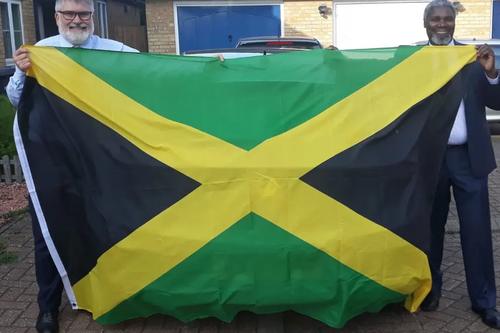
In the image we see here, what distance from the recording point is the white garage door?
15906 mm

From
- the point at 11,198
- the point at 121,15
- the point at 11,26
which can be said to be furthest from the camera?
the point at 121,15

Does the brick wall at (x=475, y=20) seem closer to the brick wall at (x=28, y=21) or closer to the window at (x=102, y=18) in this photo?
the window at (x=102, y=18)

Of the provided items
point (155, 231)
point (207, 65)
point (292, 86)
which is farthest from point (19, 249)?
point (292, 86)

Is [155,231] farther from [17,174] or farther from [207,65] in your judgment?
[17,174]

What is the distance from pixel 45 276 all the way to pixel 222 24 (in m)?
13.2

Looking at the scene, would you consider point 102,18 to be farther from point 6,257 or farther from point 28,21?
point 6,257

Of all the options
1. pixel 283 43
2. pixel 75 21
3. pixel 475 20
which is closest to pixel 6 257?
pixel 75 21

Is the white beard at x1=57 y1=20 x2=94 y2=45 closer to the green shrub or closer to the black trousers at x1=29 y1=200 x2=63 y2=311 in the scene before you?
the black trousers at x1=29 y1=200 x2=63 y2=311

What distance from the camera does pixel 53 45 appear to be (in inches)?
144

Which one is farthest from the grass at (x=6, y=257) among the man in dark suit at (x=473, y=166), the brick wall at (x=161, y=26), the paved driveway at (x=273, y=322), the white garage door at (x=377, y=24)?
the white garage door at (x=377, y=24)

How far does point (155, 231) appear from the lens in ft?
11.1

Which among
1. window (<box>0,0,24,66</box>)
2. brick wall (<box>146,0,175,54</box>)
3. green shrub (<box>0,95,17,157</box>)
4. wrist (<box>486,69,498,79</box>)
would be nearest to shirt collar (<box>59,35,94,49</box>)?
wrist (<box>486,69,498,79</box>)

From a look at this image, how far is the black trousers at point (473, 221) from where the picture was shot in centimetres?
365

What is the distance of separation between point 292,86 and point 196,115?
1.95 ft
